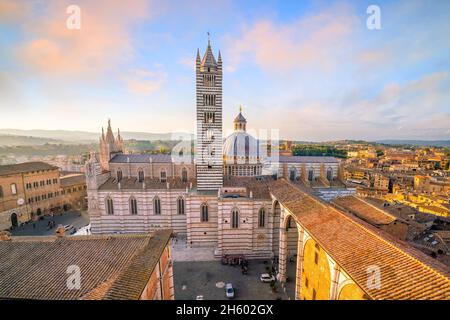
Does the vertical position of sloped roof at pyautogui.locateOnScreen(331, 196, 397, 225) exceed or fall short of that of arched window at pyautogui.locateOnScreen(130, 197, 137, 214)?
it exceeds it

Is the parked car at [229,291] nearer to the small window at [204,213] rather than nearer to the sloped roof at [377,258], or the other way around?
the small window at [204,213]

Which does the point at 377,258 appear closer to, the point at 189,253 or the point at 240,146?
the point at 189,253

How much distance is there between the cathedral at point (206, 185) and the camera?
22.6m

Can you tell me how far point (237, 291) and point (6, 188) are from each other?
35351 millimetres

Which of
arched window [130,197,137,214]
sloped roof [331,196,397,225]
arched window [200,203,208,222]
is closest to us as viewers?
sloped roof [331,196,397,225]

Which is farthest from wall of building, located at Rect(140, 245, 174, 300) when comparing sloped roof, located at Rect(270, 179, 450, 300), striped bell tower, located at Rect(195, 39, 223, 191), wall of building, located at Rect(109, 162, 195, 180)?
wall of building, located at Rect(109, 162, 195, 180)

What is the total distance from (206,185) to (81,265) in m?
15.9

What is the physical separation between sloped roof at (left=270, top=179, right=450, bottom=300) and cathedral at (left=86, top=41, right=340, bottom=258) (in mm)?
10109

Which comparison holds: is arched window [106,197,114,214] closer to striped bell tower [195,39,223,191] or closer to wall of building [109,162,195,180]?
wall of building [109,162,195,180]

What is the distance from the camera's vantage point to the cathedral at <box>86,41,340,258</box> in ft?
74.1

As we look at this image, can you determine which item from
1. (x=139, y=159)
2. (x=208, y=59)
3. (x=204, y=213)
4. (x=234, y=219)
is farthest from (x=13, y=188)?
(x=208, y=59)

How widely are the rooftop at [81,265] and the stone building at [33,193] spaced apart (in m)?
22.7

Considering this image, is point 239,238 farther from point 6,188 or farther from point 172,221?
point 6,188

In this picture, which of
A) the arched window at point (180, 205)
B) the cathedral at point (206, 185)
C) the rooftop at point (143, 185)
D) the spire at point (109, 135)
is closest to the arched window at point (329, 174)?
the cathedral at point (206, 185)
